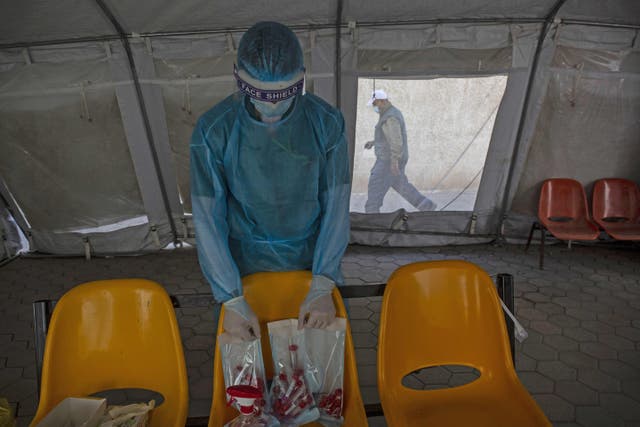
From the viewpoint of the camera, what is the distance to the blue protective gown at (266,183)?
4.96 ft

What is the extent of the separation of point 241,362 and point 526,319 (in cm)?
265

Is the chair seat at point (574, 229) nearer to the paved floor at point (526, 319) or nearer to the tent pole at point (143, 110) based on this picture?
the paved floor at point (526, 319)

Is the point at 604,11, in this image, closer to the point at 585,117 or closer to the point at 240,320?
the point at 585,117

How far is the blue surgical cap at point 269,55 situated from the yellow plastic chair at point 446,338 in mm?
774

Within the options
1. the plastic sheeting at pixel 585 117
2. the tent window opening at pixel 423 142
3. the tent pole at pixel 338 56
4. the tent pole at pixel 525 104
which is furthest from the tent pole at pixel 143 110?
the plastic sheeting at pixel 585 117

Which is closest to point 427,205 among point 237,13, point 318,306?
point 237,13

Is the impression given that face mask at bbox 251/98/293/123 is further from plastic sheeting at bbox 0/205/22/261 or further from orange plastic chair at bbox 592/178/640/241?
plastic sheeting at bbox 0/205/22/261

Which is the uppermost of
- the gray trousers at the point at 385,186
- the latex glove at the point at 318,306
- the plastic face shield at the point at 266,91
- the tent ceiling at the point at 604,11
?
the tent ceiling at the point at 604,11

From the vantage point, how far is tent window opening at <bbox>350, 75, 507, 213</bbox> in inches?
161

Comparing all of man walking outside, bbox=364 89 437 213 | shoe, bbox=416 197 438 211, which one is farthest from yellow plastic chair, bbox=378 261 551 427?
shoe, bbox=416 197 438 211

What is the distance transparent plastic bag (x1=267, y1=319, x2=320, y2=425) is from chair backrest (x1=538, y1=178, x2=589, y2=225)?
3.81 metres

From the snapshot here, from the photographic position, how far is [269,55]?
4.58ft

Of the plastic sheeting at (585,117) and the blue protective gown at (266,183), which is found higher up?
the plastic sheeting at (585,117)

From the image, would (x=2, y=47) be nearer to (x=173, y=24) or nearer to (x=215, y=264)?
(x=173, y=24)
